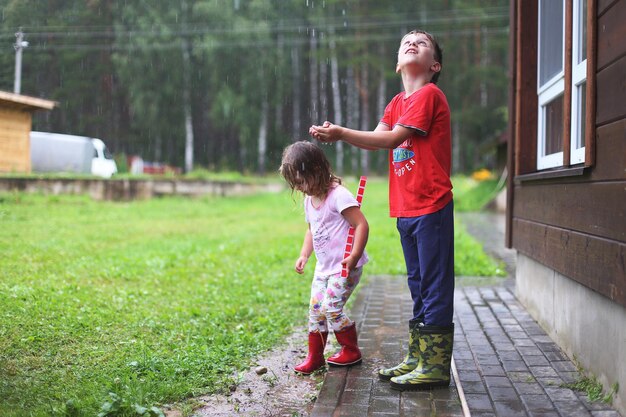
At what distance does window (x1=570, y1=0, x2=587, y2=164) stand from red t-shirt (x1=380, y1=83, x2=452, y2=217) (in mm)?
945

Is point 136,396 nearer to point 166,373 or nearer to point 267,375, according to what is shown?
point 166,373

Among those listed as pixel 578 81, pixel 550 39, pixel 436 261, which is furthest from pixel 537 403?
pixel 550 39

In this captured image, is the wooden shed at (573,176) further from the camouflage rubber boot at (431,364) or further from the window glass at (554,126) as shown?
the camouflage rubber boot at (431,364)

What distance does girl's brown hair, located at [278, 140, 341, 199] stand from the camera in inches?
135

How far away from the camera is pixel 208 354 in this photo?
12.5 feet

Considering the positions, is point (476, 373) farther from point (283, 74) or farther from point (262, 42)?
point (283, 74)

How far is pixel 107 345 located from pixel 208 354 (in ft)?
2.27

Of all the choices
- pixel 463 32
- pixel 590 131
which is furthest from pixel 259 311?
pixel 463 32

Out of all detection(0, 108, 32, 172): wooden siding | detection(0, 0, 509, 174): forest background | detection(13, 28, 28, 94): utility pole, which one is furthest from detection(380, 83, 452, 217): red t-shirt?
detection(0, 0, 509, 174): forest background

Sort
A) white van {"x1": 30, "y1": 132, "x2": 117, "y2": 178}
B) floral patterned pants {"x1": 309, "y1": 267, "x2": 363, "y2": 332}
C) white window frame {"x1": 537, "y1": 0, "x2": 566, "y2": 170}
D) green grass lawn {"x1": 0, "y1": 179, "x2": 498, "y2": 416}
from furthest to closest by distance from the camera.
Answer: white van {"x1": 30, "y1": 132, "x2": 117, "y2": 178} < white window frame {"x1": 537, "y1": 0, "x2": 566, "y2": 170} < floral patterned pants {"x1": 309, "y1": 267, "x2": 363, "y2": 332} < green grass lawn {"x1": 0, "y1": 179, "x2": 498, "y2": 416}

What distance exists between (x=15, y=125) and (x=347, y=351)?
13.1 ft

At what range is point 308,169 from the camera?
11.2 ft

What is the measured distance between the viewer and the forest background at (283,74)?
28.6 metres

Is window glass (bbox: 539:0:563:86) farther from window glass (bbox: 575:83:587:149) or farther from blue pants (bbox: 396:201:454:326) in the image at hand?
blue pants (bbox: 396:201:454:326)
